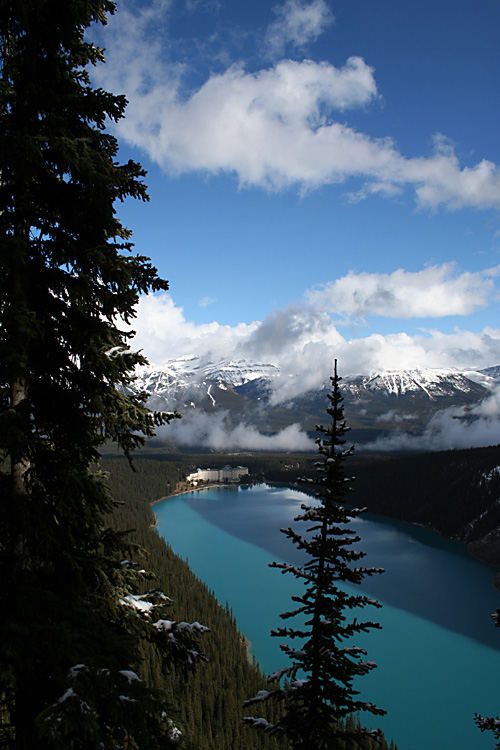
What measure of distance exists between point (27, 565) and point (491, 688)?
86.1 metres

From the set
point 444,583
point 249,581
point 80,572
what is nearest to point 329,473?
point 80,572

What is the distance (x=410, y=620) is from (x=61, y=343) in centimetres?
10482

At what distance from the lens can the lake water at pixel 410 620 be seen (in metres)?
60.3

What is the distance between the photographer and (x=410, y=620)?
9075cm

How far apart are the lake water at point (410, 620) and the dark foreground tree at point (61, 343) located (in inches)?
2591

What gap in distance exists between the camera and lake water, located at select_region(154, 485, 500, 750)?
198ft

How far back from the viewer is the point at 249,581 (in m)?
113

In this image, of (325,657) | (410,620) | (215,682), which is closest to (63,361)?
(325,657)

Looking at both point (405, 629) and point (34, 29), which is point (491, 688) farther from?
point (34, 29)

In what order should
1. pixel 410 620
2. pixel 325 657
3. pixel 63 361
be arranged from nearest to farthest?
pixel 63 361
pixel 325 657
pixel 410 620

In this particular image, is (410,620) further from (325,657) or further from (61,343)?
(61,343)

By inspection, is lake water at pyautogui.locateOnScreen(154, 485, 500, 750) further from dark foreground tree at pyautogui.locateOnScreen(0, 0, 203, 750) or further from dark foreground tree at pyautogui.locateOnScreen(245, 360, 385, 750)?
dark foreground tree at pyautogui.locateOnScreen(0, 0, 203, 750)

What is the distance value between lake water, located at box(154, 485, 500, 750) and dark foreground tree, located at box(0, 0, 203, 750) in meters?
65.8

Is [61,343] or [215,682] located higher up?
[61,343]
